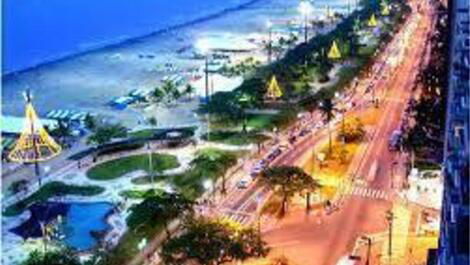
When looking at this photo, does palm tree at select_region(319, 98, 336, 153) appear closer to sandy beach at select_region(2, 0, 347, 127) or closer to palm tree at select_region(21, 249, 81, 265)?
sandy beach at select_region(2, 0, 347, 127)

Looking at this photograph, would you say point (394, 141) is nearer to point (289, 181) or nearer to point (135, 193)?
point (289, 181)

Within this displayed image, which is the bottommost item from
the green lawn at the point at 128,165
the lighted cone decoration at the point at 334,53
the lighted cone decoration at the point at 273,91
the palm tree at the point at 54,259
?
the palm tree at the point at 54,259

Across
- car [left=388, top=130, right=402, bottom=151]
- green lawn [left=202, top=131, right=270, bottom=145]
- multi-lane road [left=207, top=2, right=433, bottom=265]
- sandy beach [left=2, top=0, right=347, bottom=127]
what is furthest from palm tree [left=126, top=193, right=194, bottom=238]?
sandy beach [left=2, top=0, right=347, bottom=127]

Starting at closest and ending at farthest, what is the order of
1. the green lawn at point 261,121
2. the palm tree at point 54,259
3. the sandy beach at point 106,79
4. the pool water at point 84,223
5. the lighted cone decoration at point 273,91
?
1. the palm tree at point 54,259
2. the pool water at point 84,223
3. the green lawn at point 261,121
4. the lighted cone decoration at point 273,91
5. the sandy beach at point 106,79

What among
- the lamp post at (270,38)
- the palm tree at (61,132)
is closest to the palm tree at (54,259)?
the palm tree at (61,132)

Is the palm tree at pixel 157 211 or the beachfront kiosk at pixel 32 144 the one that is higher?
the beachfront kiosk at pixel 32 144

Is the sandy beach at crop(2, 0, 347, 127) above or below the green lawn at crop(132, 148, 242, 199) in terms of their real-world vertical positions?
above

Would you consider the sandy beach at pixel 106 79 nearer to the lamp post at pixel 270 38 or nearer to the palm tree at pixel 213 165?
the lamp post at pixel 270 38
